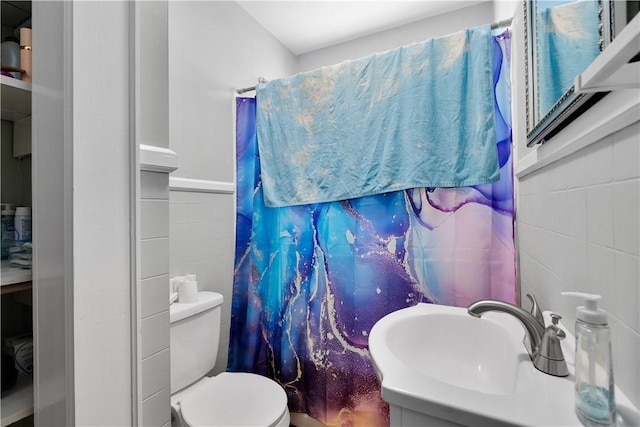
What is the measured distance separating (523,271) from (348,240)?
69 centimetres

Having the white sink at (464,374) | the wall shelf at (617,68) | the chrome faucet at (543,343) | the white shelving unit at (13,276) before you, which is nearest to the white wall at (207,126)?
the white shelving unit at (13,276)

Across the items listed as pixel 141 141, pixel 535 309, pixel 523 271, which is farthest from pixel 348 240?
pixel 141 141

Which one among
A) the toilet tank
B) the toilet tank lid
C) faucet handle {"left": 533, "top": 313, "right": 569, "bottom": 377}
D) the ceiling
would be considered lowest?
the toilet tank

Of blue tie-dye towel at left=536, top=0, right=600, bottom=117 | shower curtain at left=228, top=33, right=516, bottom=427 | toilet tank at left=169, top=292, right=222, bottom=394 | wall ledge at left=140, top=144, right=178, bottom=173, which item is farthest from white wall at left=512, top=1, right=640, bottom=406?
toilet tank at left=169, top=292, right=222, bottom=394

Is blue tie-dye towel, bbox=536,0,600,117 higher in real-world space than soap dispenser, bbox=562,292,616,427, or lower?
higher

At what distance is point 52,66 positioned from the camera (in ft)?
2.04

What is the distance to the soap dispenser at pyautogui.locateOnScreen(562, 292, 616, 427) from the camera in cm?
37

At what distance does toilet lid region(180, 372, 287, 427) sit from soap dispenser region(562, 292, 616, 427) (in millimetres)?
927

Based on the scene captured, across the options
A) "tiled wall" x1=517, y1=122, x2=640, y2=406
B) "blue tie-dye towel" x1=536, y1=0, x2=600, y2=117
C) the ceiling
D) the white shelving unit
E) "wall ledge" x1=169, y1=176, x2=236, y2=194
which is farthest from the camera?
the ceiling

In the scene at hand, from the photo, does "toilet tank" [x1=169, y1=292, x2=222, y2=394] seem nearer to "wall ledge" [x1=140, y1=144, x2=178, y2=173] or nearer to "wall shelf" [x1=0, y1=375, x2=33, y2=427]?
"wall shelf" [x1=0, y1=375, x2=33, y2=427]

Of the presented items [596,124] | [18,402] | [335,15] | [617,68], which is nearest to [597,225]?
[596,124]

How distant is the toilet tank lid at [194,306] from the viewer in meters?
1.15

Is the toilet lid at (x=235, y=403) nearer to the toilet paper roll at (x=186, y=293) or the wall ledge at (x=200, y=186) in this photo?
the toilet paper roll at (x=186, y=293)

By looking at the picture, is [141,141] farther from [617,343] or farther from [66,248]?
[617,343]
